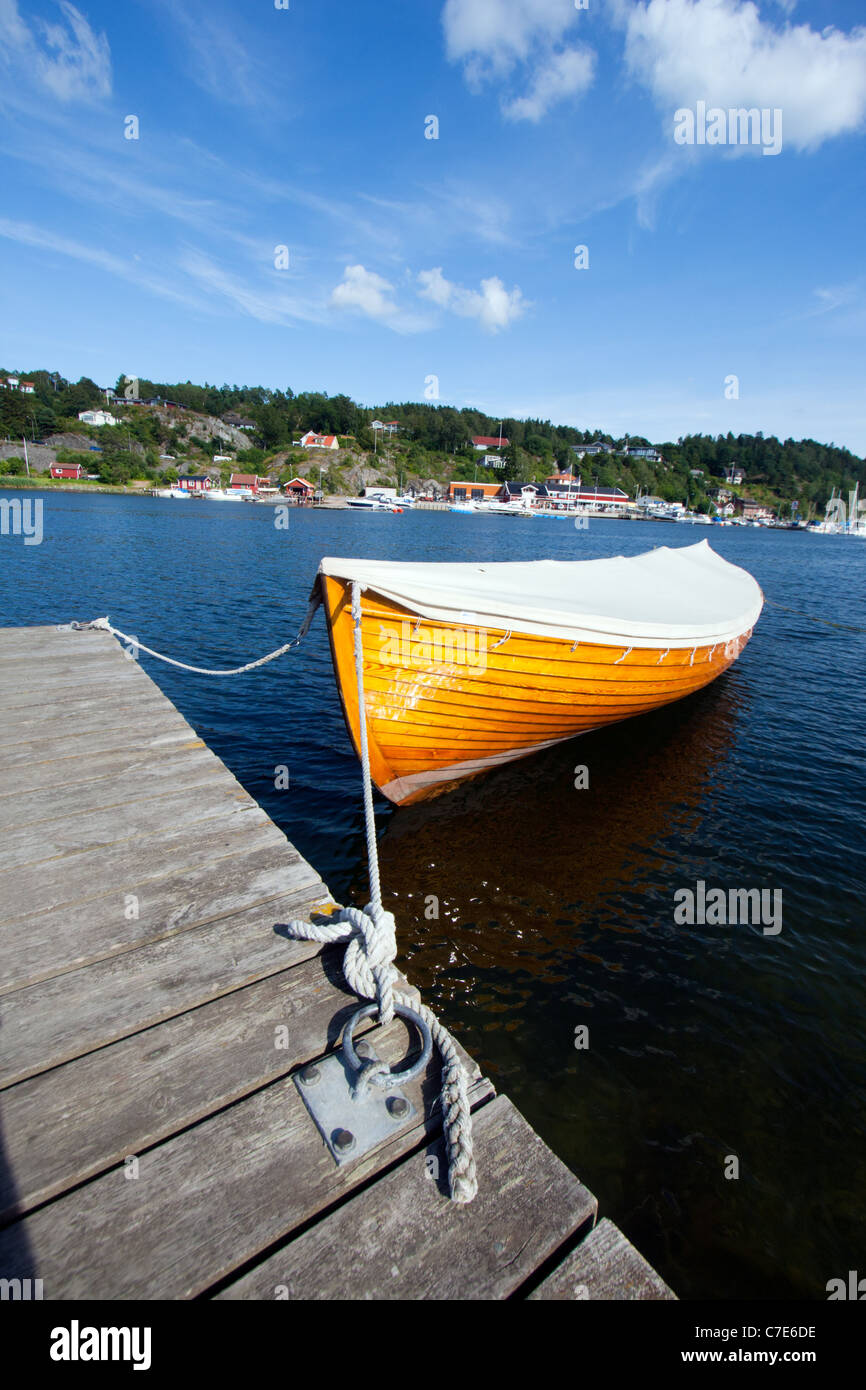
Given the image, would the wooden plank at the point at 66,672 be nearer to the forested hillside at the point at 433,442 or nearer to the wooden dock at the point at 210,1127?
the wooden dock at the point at 210,1127

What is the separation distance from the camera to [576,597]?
9289mm

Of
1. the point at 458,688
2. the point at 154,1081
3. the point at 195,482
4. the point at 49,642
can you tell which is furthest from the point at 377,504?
the point at 154,1081

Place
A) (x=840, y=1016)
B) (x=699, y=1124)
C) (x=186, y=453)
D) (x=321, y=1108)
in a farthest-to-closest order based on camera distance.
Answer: (x=186, y=453), (x=840, y=1016), (x=699, y=1124), (x=321, y=1108)

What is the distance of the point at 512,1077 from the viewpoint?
4930mm

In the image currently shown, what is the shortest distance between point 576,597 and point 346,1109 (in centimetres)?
805

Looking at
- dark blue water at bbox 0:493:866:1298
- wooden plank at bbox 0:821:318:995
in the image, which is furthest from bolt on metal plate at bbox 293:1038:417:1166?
dark blue water at bbox 0:493:866:1298

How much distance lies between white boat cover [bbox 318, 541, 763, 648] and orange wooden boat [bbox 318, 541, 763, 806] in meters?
0.02

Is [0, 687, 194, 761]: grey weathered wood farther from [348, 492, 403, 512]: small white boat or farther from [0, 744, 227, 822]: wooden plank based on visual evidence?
[348, 492, 403, 512]: small white boat

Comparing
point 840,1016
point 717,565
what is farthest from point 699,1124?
point 717,565

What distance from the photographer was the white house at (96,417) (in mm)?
131475

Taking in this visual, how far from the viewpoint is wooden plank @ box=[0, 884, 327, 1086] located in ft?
8.65

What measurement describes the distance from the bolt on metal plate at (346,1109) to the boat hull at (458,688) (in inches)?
171
